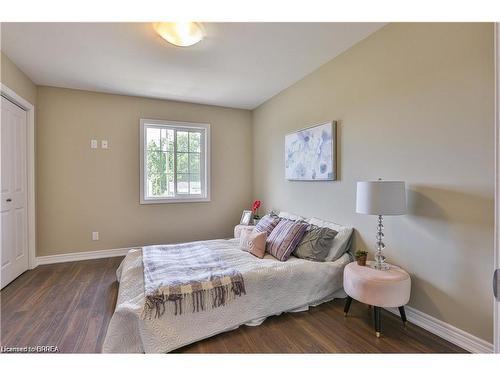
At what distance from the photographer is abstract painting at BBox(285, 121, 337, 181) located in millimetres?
2801

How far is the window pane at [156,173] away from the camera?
13.7 ft

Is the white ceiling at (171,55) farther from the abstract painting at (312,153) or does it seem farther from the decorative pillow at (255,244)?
the decorative pillow at (255,244)

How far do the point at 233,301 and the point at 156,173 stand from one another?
292cm

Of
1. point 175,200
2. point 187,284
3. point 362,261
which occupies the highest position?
point 175,200

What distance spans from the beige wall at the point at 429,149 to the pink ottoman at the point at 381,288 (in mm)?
223

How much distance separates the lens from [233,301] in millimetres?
→ 1977

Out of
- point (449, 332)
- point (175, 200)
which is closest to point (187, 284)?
point (449, 332)

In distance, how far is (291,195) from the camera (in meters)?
3.60

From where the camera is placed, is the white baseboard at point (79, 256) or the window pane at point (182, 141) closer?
the white baseboard at point (79, 256)

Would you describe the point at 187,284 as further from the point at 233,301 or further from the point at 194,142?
the point at 194,142

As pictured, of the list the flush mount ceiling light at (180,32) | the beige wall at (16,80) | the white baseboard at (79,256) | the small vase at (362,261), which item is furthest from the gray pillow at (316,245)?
the beige wall at (16,80)

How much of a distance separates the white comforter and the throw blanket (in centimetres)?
5
